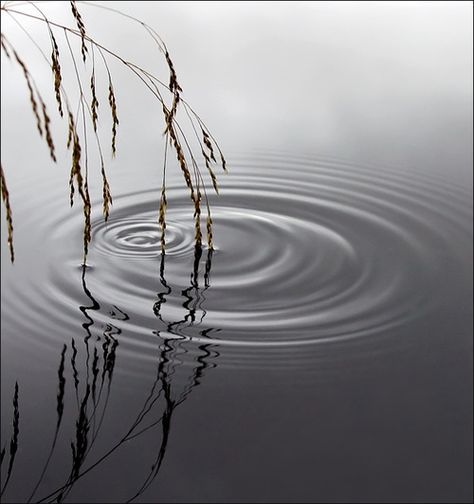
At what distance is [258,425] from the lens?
5.47ft

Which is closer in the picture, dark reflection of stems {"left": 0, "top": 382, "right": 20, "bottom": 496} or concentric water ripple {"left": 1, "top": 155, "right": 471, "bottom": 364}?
dark reflection of stems {"left": 0, "top": 382, "right": 20, "bottom": 496}

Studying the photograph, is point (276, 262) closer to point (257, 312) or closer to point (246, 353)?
point (257, 312)

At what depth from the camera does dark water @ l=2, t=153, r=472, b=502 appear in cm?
155

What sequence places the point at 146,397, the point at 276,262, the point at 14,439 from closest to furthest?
the point at 14,439 < the point at 146,397 < the point at 276,262

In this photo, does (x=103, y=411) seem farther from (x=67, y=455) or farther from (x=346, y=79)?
(x=346, y=79)

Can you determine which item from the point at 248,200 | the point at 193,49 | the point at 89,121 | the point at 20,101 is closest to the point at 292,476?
the point at 248,200

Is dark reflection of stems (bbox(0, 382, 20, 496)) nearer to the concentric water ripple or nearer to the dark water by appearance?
the dark water

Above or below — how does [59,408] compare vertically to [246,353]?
below

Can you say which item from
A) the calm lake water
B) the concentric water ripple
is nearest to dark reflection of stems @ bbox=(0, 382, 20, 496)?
the calm lake water

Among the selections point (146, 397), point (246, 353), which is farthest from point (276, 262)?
point (146, 397)

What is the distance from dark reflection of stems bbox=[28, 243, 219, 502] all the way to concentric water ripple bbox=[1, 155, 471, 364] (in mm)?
11

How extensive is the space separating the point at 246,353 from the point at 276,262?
47cm

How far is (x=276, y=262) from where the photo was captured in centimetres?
232

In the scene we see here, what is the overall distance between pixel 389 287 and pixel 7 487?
1.07 meters
